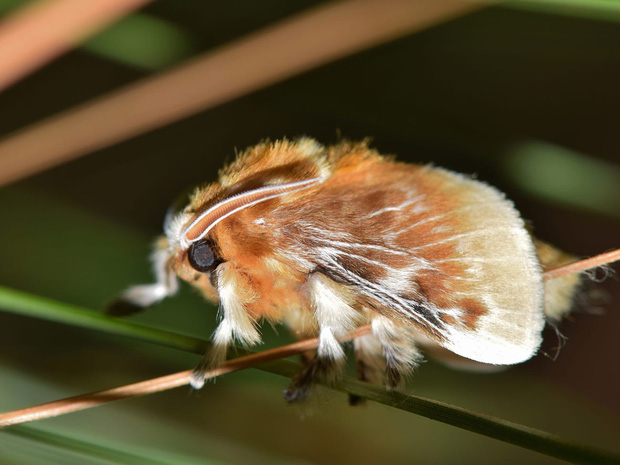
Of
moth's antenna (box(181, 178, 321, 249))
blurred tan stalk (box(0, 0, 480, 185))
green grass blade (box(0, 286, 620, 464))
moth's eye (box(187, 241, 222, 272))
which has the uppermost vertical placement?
blurred tan stalk (box(0, 0, 480, 185))

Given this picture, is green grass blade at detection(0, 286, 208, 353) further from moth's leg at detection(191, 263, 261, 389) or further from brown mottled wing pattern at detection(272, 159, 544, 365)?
brown mottled wing pattern at detection(272, 159, 544, 365)

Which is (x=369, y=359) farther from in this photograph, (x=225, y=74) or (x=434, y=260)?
(x=225, y=74)

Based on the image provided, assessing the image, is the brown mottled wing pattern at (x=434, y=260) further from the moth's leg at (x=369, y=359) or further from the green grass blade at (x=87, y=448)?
the green grass blade at (x=87, y=448)

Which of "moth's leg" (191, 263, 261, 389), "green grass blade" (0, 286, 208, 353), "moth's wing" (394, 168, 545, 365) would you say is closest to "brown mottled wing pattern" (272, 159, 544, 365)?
"moth's wing" (394, 168, 545, 365)

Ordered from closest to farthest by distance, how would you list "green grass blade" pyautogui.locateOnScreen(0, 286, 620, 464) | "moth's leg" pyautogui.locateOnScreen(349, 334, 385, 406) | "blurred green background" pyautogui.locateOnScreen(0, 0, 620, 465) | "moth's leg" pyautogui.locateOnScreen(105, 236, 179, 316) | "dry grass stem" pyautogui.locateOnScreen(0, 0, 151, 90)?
"green grass blade" pyautogui.locateOnScreen(0, 286, 620, 464) < "moth's leg" pyautogui.locateOnScreen(349, 334, 385, 406) < "moth's leg" pyautogui.locateOnScreen(105, 236, 179, 316) < "dry grass stem" pyautogui.locateOnScreen(0, 0, 151, 90) < "blurred green background" pyautogui.locateOnScreen(0, 0, 620, 465)

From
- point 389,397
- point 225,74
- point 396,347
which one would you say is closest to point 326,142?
point 225,74

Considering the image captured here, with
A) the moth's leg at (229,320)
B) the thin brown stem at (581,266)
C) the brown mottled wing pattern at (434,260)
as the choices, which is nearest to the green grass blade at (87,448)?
the moth's leg at (229,320)

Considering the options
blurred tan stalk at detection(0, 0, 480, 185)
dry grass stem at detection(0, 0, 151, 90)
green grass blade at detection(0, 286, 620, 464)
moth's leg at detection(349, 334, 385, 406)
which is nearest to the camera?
green grass blade at detection(0, 286, 620, 464)
